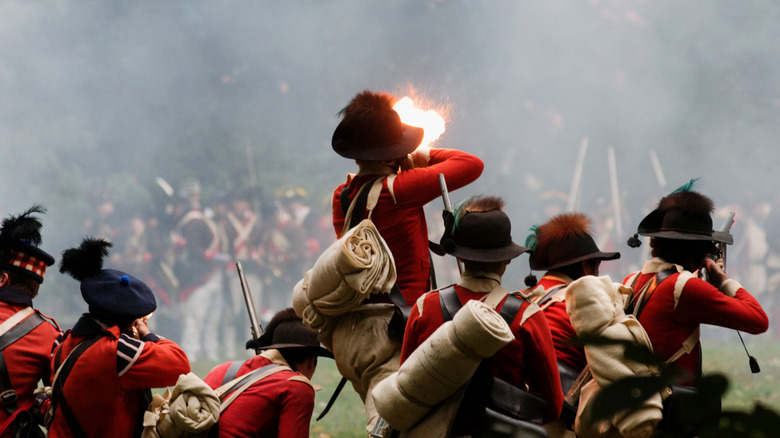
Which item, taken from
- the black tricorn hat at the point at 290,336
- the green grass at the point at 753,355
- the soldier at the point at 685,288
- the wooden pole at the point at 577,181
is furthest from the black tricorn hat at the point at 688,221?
the wooden pole at the point at 577,181

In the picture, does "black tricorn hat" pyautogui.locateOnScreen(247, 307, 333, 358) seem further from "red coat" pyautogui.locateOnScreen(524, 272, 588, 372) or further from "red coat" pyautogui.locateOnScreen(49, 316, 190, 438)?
"red coat" pyautogui.locateOnScreen(524, 272, 588, 372)

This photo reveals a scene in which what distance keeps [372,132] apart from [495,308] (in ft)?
3.22

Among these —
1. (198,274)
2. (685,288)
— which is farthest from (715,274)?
(198,274)

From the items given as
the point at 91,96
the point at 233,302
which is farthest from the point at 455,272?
the point at 91,96

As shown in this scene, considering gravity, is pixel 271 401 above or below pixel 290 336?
below

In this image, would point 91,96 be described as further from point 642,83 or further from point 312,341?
point 312,341

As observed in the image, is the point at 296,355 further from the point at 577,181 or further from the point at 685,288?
A: the point at 577,181

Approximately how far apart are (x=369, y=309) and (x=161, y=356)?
829 millimetres

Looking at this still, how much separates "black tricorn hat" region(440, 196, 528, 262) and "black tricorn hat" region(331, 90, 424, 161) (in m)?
0.49

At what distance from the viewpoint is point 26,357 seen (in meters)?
3.76

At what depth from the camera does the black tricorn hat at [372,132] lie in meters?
3.31

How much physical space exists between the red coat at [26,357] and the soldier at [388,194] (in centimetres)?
141

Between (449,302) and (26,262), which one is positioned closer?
(449,302)

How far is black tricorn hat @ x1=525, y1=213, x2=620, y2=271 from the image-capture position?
3.65 metres
